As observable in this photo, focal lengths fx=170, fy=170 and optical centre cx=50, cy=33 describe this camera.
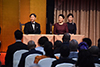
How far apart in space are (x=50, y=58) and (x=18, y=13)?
4.77 meters

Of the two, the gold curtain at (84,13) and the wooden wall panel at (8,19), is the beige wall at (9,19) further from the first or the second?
the gold curtain at (84,13)

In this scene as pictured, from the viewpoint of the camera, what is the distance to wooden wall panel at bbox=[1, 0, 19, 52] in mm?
6520

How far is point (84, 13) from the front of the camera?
7695 millimetres

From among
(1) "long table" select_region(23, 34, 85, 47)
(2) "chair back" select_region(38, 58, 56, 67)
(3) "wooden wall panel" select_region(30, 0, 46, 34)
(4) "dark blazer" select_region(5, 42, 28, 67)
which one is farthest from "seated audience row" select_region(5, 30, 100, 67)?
(3) "wooden wall panel" select_region(30, 0, 46, 34)

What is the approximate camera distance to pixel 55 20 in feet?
24.5

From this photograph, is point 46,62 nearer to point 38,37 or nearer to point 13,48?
point 13,48

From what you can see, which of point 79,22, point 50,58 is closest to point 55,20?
point 79,22

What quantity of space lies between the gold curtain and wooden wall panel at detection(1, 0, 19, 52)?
6.16 ft

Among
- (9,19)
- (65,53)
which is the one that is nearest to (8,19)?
(9,19)

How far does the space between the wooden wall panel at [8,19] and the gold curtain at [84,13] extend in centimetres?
188

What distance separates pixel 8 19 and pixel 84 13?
3.39m

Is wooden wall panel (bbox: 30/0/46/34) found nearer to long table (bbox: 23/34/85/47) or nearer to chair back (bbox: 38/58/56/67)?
long table (bbox: 23/34/85/47)

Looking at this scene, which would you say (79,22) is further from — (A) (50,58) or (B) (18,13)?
(A) (50,58)

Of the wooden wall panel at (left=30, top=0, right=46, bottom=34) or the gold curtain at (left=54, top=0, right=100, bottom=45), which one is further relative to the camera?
the gold curtain at (left=54, top=0, right=100, bottom=45)
